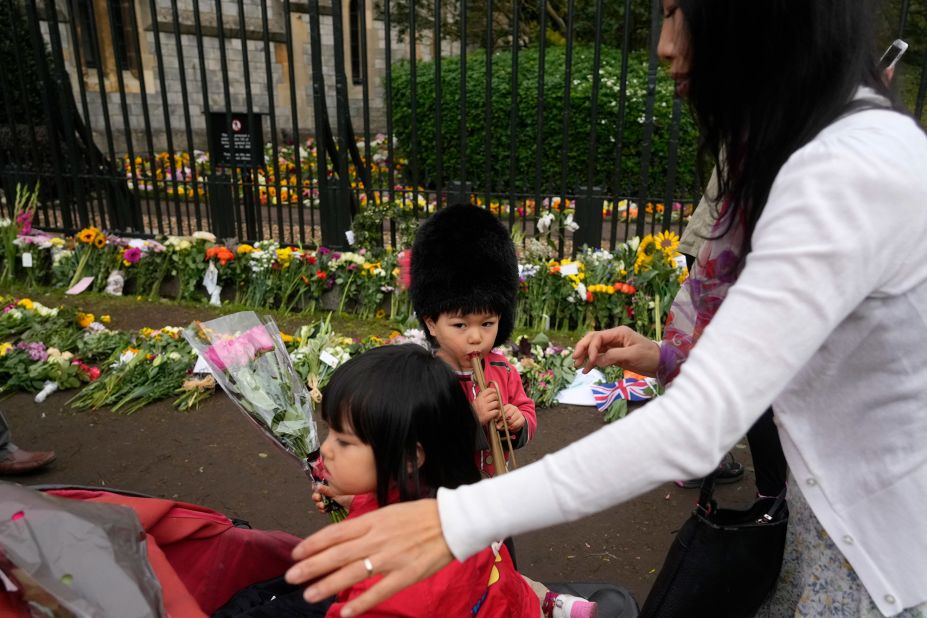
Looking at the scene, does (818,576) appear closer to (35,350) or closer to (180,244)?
(35,350)

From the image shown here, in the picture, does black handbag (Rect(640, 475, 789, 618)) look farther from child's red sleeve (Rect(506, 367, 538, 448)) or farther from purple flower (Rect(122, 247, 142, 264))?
purple flower (Rect(122, 247, 142, 264))

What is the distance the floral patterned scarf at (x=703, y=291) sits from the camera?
1287mm

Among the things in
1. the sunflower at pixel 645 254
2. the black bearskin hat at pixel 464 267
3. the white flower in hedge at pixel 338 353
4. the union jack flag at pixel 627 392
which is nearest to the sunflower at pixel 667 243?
the sunflower at pixel 645 254

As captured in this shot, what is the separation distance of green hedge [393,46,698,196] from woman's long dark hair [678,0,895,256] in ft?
23.7

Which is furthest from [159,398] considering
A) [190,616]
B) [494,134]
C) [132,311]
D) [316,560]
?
[494,134]

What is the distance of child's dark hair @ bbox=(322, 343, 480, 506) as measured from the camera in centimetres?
165

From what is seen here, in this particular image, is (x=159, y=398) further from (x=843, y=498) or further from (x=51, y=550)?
(x=843, y=498)

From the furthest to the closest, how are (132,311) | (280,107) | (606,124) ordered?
(280,107) → (606,124) → (132,311)

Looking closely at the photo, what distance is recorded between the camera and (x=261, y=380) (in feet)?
6.42

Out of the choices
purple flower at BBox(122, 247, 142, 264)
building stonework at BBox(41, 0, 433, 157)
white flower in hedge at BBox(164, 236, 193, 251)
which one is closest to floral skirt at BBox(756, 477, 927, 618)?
white flower in hedge at BBox(164, 236, 193, 251)

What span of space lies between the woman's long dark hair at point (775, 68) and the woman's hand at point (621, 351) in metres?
0.61

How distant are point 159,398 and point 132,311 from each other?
173cm

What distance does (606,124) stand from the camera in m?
8.65

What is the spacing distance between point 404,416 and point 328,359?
8.40 ft
